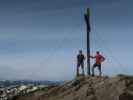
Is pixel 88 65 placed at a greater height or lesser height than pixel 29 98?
greater

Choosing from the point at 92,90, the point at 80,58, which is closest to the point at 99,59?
the point at 80,58

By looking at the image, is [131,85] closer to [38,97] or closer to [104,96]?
[104,96]

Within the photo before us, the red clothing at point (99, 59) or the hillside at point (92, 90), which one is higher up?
the red clothing at point (99, 59)

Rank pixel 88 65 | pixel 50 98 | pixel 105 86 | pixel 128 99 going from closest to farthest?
pixel 128 99, pixel 105 86, pixel 50 98, pixel 88 65

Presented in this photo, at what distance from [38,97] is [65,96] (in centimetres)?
306

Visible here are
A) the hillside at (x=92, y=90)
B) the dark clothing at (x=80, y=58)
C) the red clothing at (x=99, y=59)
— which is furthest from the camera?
the dark clothing at (x=80, y=58)

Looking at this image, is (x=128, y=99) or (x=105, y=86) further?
(x=105, y=86)

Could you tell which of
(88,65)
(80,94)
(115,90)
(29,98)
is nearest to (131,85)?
(115,90)

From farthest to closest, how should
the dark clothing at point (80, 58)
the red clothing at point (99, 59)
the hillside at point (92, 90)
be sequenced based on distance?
the dark clothing at point (80, 58) < the red clothing at point (99, 59) < the hillside at point (92, 90)

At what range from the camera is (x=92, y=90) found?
1188 inches

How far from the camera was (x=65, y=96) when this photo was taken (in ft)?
102

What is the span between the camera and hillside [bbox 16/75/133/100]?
28.5 m

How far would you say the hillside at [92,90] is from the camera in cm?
2849

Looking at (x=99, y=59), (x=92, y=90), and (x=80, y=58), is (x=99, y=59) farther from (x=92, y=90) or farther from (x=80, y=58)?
(x=92, y=90)
